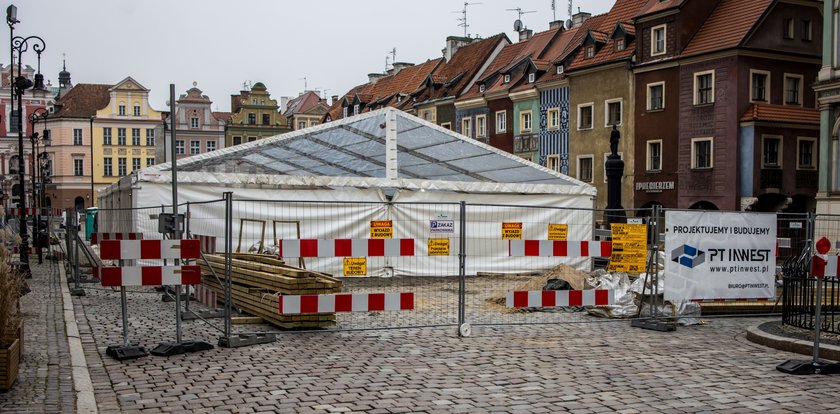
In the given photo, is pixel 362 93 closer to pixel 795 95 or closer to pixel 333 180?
pixel 795 95

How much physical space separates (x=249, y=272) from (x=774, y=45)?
31.3 meters

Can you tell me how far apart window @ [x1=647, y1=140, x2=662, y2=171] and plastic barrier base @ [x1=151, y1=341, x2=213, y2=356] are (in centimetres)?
3300

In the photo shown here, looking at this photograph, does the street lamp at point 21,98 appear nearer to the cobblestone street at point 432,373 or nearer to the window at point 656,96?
the cobblestone street at point 432,373

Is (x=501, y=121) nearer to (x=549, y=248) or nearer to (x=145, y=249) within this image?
(x=549, y=248)

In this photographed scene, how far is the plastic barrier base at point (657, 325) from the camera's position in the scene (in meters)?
11.7

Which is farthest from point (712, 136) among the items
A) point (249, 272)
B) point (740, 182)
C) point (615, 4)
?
point (249, 272)

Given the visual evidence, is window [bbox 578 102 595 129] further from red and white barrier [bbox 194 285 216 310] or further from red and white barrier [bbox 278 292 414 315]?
red and white barrier [bbox 278 292 414 315]

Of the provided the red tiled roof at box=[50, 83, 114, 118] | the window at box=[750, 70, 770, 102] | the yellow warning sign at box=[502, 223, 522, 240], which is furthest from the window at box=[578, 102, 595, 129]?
the red tiled roof at box=[50, 83, 114, 118]

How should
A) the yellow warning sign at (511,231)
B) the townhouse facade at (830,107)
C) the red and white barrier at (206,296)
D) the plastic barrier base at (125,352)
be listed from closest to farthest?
the plastic barrier base at (125,352) → the red and white barrier at (206,296) → the yellow warning sign at (511,231) → the townhouse facade at (830,107)

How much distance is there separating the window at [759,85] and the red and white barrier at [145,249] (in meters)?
31.8

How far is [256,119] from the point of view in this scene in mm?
86375

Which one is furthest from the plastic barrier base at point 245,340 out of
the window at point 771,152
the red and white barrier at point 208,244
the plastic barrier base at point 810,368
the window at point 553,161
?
the window at point 553,161

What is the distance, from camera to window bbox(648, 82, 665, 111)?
3925 cm

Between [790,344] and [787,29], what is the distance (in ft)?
102
